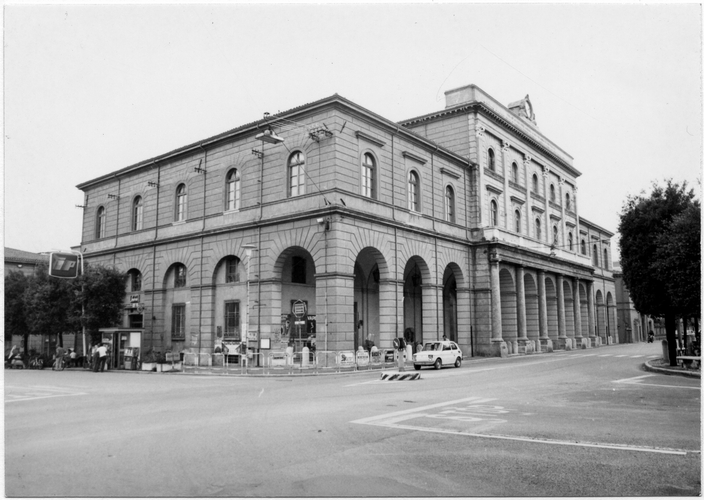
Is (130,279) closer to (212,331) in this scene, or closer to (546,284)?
(212,331)

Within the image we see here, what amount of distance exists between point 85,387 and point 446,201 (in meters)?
25.4

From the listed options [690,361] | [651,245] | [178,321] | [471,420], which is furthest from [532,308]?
[471,420]

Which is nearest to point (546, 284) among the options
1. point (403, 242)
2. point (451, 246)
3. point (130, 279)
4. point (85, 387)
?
point (451, 246)

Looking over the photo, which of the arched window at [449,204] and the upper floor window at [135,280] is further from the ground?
the arched window at [449,204]

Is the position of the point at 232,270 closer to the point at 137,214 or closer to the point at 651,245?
the point at 137,214

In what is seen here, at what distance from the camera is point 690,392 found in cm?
1655

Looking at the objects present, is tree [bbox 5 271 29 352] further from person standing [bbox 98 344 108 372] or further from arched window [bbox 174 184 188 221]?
arched window [bbox 174 184 188 221]

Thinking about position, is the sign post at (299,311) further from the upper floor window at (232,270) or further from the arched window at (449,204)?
the arched window at (449,204)

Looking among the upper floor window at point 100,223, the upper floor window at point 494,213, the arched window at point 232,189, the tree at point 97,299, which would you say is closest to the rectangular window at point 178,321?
the tree at point 97,299

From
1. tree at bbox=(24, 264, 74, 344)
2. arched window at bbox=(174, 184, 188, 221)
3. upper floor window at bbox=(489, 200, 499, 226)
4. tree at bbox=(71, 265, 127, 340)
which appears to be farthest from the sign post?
upper floor window at bbox=(489, 200, 499, 226)

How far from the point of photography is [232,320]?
1321 inches

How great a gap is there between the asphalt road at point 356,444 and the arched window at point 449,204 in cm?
2307

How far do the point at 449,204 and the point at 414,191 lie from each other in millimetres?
4397

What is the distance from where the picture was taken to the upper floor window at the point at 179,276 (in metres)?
37.3
